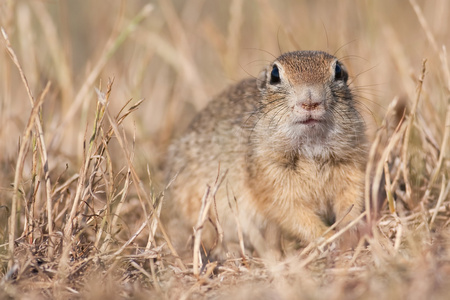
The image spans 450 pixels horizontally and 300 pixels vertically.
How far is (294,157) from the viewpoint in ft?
13.4

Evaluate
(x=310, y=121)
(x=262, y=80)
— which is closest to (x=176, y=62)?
(x=262, y=80)

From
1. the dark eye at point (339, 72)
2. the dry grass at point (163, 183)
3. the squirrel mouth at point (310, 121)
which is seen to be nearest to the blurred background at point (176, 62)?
the dry grass at point (163, 183)

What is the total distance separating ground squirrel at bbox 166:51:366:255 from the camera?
3803 millimetres

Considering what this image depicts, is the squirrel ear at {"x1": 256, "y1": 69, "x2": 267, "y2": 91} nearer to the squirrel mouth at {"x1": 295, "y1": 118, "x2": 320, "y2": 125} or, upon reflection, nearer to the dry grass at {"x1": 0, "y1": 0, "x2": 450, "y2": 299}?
the dry grass at {"x1": 0, "y1": 0, "x2": 450, "y2": 299}

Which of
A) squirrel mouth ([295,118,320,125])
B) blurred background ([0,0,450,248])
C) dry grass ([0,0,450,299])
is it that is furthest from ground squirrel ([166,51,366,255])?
blurred background ([0,0,450,248])

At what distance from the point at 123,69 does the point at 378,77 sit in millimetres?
3241

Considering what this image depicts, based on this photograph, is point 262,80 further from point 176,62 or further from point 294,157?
point 176,62

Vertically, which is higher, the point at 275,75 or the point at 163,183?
the point at 275,75

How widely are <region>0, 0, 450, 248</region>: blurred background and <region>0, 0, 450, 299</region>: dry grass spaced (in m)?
0.03

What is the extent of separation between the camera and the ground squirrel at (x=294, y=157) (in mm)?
3803

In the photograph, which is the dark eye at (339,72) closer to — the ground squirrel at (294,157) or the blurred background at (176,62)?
the ground squirrel at (294,157)

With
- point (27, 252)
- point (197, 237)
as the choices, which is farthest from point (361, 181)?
point (27, 252)

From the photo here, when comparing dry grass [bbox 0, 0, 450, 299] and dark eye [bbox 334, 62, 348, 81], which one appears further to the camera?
dark eye [bbox 334, 62, 348, 81]

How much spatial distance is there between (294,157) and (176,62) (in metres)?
3.19
